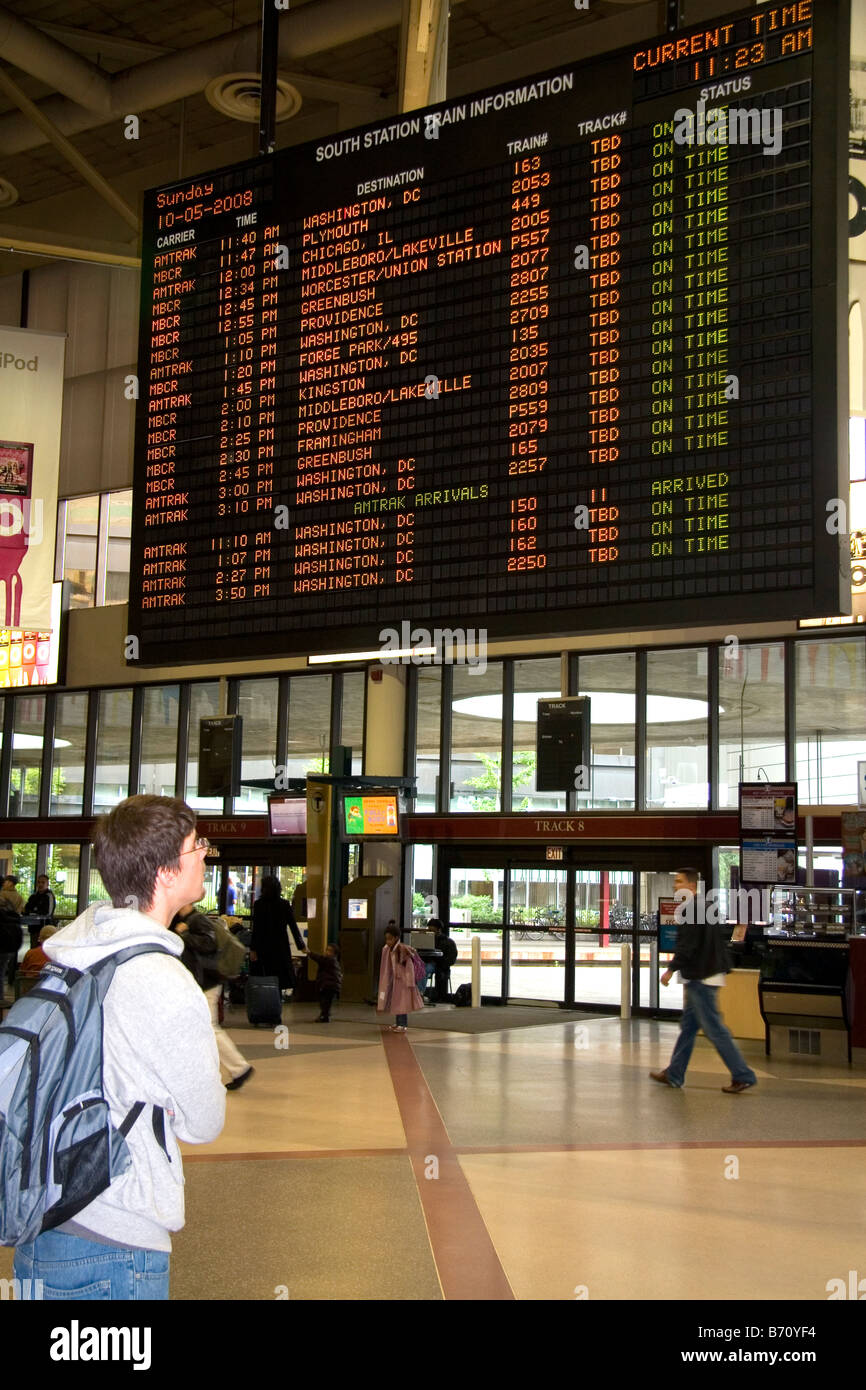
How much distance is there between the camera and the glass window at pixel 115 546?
83.4 ft

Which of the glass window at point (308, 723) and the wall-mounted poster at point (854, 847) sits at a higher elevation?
the glass window at point (308, 723)

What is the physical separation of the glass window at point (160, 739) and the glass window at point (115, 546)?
2.34 metres

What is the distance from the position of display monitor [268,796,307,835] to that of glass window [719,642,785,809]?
22.0ft

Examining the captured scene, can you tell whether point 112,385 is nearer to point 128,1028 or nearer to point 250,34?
point 250,34

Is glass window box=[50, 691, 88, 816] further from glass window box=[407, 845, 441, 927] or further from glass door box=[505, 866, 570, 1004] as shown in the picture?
glass door box=[505, 866, 570, 1004]

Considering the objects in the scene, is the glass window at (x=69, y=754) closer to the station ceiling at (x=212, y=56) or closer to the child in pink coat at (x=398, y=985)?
the station ceiling at (x=212, y=56)

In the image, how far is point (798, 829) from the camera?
17062mm

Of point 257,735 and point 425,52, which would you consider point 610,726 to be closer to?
point 257,735


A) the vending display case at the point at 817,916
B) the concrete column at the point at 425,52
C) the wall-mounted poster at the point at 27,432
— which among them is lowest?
the vending display case at the point at 817,916

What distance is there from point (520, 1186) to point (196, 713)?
60.0 ft

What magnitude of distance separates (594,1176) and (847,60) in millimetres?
6027

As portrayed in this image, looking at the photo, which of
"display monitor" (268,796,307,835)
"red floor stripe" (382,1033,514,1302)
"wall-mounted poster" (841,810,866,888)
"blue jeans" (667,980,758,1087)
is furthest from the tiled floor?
"display monitor" (268,796,307,835)

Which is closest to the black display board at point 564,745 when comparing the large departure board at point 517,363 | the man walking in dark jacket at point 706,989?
the man walking in dark jacket at point 706,989
